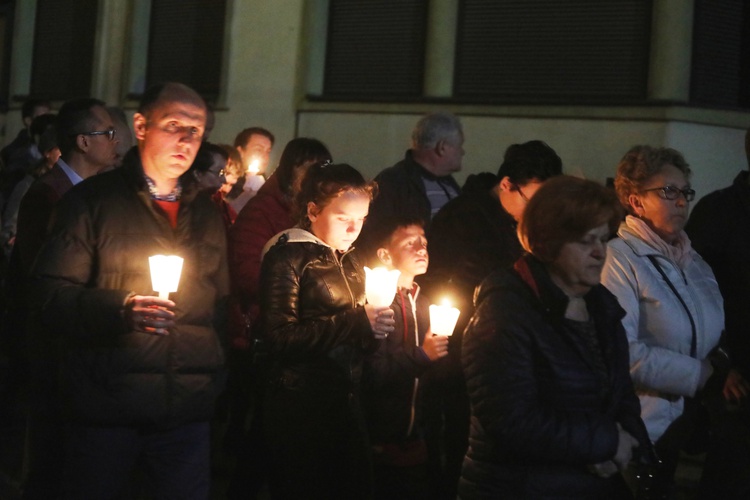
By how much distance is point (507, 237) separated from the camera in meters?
6.36

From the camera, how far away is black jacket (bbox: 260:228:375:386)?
480 centimetres

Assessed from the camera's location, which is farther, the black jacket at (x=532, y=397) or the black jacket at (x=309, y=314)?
the black jacket at (x=309, y=314)

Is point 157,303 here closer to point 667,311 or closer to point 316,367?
point 316,367

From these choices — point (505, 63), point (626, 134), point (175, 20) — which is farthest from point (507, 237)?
point (175, 20)

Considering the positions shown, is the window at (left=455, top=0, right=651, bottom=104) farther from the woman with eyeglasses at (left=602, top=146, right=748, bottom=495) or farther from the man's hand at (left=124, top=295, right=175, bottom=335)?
the man's hand at (left=124, top=295, right=175, bottom=335)

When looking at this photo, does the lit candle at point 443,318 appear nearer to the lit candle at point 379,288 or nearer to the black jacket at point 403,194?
the lit candle at point 379,288

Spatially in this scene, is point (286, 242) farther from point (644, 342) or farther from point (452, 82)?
point (452, 82)

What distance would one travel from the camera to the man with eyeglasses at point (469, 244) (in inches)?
247

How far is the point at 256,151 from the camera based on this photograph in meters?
9.63

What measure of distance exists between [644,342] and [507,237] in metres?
1.47

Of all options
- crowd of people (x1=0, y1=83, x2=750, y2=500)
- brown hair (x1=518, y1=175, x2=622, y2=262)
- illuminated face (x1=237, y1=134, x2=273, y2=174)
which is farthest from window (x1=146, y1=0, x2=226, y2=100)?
brown hair (x1=518, y1=175, x2=622, y2=262)

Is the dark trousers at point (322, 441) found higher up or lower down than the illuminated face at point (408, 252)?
lower down

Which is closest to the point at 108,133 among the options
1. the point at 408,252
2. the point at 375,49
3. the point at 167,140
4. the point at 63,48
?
the point at 167,140

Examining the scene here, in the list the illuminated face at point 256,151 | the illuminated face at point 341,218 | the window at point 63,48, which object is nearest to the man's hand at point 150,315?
the illuminated face at point 341,218
